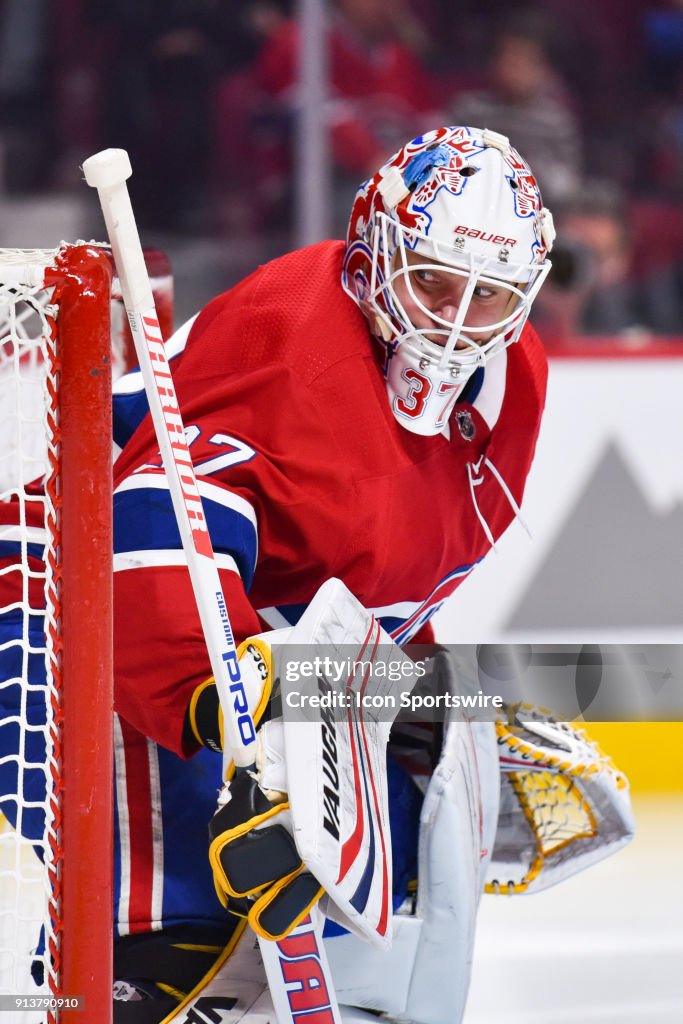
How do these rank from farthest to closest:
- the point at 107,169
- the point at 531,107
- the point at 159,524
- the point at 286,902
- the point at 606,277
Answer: the point at 531,107
the point at 606,277
the point at 159,524
the point at 286,902
the point at 107,169

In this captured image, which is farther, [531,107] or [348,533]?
[531,107]

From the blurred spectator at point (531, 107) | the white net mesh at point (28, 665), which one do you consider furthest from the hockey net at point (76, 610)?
the blurred spectator at point (531, 107)

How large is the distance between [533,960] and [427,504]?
905mm

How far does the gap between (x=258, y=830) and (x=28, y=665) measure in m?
0.46

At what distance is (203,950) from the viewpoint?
1689 millimetres

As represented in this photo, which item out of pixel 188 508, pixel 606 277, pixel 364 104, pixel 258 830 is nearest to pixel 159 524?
pixel 188 508

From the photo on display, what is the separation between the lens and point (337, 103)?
3906mm

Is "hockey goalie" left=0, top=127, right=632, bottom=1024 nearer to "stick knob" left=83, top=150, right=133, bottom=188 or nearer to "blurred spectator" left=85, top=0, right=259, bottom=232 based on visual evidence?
"stick knob" left=83, top=150, right=133, bottom=188

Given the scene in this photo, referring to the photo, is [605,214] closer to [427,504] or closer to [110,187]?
[427,504]

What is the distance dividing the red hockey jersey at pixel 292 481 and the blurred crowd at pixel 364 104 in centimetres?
204

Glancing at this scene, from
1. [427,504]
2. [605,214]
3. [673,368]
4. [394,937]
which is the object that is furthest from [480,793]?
[605,214]

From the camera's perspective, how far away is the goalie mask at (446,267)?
1.67m

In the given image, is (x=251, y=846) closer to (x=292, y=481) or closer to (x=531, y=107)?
(x=292, y=481)

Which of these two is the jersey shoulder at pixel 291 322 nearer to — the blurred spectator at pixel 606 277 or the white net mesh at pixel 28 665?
the white net mesh at pixel 28 665
